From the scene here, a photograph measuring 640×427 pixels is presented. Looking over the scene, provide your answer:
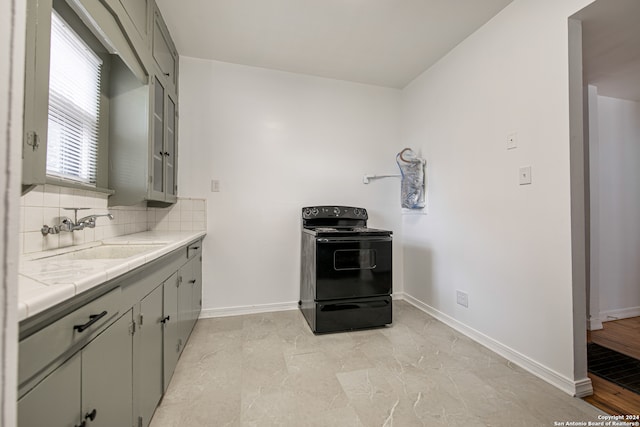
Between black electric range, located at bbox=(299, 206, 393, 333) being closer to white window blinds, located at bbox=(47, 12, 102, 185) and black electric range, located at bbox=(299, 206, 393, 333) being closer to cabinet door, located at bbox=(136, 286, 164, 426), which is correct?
cabinet door, located at bbox=(136, 286, 164, 426)

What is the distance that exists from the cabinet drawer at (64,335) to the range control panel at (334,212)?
6.48 ft

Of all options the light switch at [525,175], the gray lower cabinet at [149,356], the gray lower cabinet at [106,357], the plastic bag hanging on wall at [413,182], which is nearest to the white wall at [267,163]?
the plastic bag hanging on wall at [413,182]

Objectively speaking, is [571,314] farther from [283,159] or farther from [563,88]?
[283,159]

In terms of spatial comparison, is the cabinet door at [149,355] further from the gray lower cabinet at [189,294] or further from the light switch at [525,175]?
the light switch at [525,175]

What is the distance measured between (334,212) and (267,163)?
87cm

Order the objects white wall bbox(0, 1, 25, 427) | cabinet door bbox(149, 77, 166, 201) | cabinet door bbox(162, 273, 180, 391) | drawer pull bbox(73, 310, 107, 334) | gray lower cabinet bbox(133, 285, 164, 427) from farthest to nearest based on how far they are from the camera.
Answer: cabinet door bbox(149, 77, 166, 201) → cabinet door bbox(162, 273, 180, 391) → gray lower cabinet bbox(133, 285, 164, 427) → drawer pull bbox(73, 310, 107, 334) → white wall bbox(0, 1, 25, 427)

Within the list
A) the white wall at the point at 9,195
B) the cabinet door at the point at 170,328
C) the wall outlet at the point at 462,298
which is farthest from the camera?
the wall outlet at the point at 462,298

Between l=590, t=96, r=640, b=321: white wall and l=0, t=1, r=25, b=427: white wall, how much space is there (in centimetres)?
382

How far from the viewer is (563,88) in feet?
5.14

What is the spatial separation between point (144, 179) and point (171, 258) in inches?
25.2

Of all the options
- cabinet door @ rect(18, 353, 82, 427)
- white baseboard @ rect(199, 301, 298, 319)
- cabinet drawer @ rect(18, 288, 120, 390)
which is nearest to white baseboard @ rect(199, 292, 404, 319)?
white baseboard @ rect(199, 301, 298, 319)

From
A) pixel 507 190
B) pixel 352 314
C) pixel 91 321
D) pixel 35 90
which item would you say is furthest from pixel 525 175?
pixel 35 90

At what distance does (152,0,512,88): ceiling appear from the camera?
1.98 m

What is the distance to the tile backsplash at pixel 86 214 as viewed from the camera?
117cm
